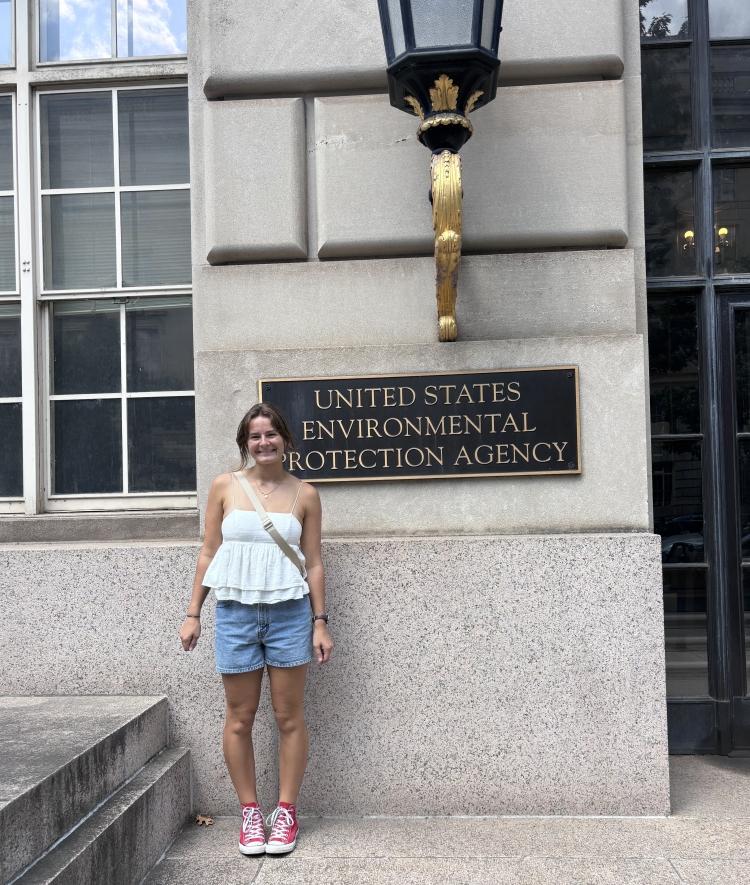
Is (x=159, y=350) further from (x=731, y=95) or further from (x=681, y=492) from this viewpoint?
(x=731, y=95)

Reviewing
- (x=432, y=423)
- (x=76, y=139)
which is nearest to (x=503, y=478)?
(x=432, y=423)

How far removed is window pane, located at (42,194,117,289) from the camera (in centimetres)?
518

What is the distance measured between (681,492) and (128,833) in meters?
3.60

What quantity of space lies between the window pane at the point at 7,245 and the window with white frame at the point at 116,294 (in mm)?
206

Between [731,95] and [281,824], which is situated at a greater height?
[731,95]

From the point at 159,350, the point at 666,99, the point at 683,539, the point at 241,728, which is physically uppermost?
the point at 666,99

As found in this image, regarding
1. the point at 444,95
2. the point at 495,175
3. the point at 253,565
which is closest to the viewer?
the point at 253,565

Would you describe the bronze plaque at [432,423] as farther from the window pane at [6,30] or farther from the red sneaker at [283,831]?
the window pane at [6,30]

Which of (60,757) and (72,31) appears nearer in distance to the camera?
(60,757)

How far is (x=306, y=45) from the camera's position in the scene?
470cm

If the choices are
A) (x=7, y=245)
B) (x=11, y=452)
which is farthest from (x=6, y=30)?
(x=11, y=452)

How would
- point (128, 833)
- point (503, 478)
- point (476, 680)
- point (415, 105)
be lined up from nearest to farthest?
point (128, 833)
point (415, 105)
point (476, 680)
point (503, 478)

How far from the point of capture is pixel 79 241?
520 centimetres

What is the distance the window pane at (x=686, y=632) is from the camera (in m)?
5.32
